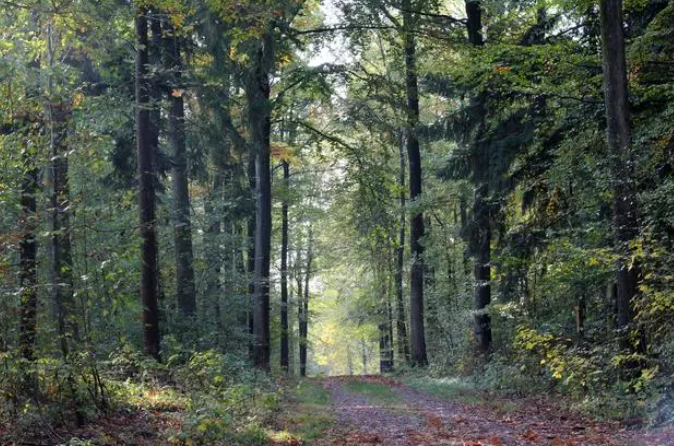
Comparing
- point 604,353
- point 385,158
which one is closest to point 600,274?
point 604,353

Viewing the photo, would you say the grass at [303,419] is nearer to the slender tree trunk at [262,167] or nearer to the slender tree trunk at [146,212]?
the slender tree trunk at [146,212]

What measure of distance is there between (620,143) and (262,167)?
37.0 ft

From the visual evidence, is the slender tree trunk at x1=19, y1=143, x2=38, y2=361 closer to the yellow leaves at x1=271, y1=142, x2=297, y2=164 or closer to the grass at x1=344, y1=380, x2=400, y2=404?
the grass at x1=344, y1=380, x2=400, y2=404

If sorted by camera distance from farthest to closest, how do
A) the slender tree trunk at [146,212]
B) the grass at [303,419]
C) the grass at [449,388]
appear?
1. the grass at [449,388]
2. the slender tree trunk at [146,212]
3. the grass at [303,419]

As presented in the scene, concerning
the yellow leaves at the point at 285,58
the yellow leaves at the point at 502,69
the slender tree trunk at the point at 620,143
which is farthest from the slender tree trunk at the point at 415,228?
the slender tree trunk at the point at 620,143

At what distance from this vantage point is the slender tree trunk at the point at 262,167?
17219 mm

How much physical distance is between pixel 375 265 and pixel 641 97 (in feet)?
68.5

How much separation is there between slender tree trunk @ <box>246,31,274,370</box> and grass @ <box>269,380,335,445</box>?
4.88 metres

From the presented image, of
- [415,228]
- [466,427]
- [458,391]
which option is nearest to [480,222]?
[458,391]

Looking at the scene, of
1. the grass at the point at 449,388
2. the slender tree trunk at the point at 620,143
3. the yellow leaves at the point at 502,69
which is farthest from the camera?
the grass at the point at 449,388

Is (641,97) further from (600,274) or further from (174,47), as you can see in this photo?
(174,47)

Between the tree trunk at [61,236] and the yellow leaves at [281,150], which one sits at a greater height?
the yellow leaves at [281,150]

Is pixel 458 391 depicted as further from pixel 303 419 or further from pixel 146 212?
pixel 146 212

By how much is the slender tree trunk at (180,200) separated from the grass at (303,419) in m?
5.21
